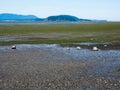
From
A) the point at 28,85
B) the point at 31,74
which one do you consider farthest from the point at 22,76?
the point at 28,85

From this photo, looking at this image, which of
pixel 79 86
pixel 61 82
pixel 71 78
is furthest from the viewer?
pixel 71 78

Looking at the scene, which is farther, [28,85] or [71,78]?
[71,78]

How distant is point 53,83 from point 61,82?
0.59 meters

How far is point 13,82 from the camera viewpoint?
675 inches

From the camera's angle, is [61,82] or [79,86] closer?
[79,86]

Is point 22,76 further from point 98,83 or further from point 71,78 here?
point 98,83

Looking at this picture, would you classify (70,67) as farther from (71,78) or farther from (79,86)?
(79,86)

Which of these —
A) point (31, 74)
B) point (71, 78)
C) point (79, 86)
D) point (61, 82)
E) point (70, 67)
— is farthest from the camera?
point (70, 67)

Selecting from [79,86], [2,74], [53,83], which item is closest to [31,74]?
[2,74]

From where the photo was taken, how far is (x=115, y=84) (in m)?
16.1

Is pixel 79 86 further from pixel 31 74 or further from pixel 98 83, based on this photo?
pixel 31 74

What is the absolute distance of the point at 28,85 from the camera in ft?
53.4

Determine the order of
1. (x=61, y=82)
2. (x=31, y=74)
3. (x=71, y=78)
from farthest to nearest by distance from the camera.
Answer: (x=31, y=74), (x=71, y=78), (x=61, y=82)

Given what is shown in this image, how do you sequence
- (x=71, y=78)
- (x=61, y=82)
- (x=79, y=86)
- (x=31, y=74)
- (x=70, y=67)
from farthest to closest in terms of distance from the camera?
(x=70, y=67) → (x=31, y=74) → (x=71, y=78) → (x=61, y=82) → (x=79, y=86)
